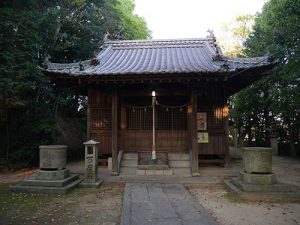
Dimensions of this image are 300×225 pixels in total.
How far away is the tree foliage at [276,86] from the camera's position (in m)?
10.8

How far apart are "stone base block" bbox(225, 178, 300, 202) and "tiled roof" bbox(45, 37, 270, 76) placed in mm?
4506

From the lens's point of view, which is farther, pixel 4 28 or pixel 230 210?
pixel 4 28

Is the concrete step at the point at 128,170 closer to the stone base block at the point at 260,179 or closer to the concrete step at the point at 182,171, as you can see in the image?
the concrete step at the point at 182,171

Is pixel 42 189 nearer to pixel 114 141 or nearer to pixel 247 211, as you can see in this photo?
pixel 114 141

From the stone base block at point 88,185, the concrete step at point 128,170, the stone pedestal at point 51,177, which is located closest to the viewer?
the stone pedestal at point 51,177

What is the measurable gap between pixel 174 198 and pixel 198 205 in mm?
966

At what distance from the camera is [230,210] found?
739 centimetres

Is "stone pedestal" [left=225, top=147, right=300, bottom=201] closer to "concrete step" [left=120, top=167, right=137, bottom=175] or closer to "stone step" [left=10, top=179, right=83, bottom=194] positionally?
"concrete step" [left=120, top=167, right=137, bottom=175]

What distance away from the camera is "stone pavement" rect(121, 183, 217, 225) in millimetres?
6404

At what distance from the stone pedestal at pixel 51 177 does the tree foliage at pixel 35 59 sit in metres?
4.66

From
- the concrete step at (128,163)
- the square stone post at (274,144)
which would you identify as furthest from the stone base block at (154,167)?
the square stone post at (274,144)

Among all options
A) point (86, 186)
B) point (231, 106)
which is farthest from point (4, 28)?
point (231, 106)

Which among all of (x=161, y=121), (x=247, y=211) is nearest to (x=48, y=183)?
(x=247, y=211)

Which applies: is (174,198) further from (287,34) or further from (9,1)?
(9,1)
